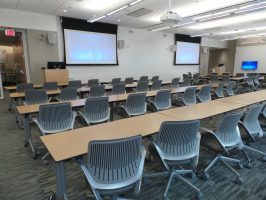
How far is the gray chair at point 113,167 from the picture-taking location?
1422 millimetres

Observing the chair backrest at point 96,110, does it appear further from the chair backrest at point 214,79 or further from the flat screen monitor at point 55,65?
the chair backrest at point 214,79

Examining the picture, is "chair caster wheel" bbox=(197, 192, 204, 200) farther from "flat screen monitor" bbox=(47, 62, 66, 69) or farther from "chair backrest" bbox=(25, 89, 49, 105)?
"flat screen monitor" bbox=(47, 62, 66, 69)

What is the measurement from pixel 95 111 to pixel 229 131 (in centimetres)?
217

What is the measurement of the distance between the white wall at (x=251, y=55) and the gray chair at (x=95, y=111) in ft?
50.8

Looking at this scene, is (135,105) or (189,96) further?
(189,96)

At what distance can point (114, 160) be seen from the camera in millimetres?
1485

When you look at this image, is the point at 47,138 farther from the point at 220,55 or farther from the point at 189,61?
the point at 220,55

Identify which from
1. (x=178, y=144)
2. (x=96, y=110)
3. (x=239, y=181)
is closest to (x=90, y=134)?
(x=178, y=144)

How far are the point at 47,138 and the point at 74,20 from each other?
7999 millimetres

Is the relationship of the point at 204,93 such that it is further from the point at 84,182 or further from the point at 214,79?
the point at 214,79

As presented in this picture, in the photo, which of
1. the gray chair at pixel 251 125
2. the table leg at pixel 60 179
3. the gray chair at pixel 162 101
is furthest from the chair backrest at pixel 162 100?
the table leg at pixel 60 179

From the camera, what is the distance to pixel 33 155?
2.98 meters

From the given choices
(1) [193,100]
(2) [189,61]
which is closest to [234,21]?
(2) [189,61]

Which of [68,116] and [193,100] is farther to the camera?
[193,100]
